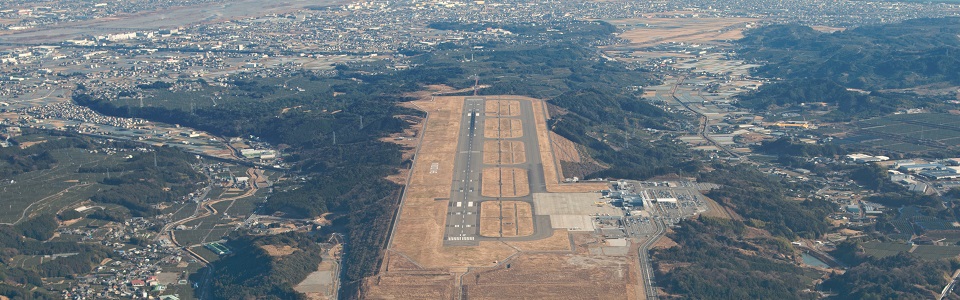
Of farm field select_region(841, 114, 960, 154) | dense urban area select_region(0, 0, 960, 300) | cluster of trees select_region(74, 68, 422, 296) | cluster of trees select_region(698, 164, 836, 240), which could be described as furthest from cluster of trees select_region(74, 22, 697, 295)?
farm field select_region(841, 114, 960, 154)

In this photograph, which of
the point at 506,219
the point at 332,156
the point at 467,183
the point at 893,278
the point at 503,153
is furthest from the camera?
the point at 332,156

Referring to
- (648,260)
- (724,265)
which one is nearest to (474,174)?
(648,260)

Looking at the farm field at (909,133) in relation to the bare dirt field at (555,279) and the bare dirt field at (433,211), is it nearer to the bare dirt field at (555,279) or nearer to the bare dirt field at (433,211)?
the bare dirt field at (433,211)

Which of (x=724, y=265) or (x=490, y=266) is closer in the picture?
(x=490, y=266)

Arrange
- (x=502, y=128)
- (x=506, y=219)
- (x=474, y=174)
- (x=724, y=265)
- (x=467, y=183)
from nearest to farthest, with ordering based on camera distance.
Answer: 1. (x=724, y=265)
2. (x=506, y=219)
3. (x=467, y=183)
4. (x=474, y=174)
5. (x=502, y=128)

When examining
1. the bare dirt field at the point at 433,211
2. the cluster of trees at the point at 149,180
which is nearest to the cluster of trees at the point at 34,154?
the cluster of trees at the point at 149,180

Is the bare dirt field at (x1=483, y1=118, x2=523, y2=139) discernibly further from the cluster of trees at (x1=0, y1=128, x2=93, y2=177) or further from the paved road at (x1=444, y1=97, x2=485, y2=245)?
the cluster of trees at (x1=0, y1=128, x2=93, y2=177)

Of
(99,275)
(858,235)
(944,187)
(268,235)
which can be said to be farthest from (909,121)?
(99,275)

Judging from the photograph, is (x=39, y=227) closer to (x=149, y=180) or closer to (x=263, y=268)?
(x=149, y=180)
